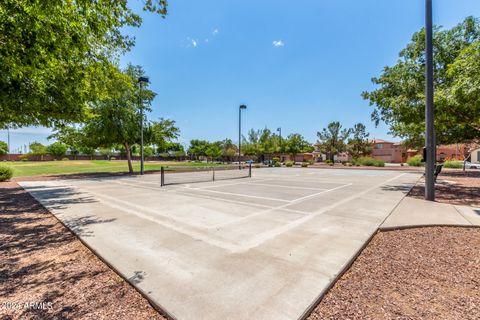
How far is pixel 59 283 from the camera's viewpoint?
295 cm

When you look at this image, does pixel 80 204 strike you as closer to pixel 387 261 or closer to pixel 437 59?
pixel 387 261

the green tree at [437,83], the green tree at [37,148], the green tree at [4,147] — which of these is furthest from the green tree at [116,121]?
the green tree at [4,147]

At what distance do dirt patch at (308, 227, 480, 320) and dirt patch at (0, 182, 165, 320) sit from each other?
2183mm

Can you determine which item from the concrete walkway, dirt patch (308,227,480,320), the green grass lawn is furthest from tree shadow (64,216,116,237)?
the green grass lawn

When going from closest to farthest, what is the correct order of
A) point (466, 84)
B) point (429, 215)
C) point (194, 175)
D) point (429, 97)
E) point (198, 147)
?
point (429, 215), point (466, 84), point (429, 97), point (194, 175), point (198, 147)

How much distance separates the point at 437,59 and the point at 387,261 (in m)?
11.5

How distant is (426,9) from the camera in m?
7.77

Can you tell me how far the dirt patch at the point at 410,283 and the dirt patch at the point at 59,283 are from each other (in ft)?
7.16

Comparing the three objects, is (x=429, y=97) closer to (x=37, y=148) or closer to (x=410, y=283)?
(x=410, y=283)

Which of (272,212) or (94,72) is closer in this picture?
(272,212)

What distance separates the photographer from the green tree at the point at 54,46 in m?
4.51

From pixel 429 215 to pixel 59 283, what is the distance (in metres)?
8.16

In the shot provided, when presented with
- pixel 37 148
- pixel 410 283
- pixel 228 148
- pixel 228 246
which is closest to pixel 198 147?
pixel 228 148

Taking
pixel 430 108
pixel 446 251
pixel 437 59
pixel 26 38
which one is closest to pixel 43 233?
pixel 26 38
